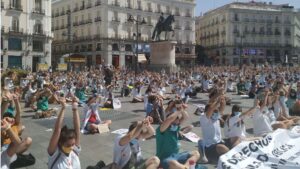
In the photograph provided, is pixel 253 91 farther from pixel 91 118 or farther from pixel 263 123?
pixel 91 118

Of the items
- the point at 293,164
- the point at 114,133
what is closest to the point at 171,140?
the point at 293,164

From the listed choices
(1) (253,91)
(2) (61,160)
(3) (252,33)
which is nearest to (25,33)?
(1) (253,91)

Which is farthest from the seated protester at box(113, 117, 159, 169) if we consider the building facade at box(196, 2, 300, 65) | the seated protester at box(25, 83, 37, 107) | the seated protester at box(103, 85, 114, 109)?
the building facade at box(196, 2, 300, 65)

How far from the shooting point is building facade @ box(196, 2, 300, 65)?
3516 inches

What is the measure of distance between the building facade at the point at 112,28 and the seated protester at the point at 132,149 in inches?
2210

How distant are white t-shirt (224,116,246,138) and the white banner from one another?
0.81 meters

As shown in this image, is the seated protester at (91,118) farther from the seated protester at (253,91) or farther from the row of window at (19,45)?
the row of window at (19,45)

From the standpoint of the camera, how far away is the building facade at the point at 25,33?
5650cm

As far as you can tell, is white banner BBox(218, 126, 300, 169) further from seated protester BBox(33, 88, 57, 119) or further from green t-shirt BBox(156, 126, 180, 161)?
seated protester BBox(33, 88, 57, 119)

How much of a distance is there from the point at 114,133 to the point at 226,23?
81428 mm

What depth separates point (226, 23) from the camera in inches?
3529

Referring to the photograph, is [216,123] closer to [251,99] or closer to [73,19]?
[251,99]

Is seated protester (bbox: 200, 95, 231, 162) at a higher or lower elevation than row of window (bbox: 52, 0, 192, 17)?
lower

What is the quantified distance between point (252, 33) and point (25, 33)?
172ft
